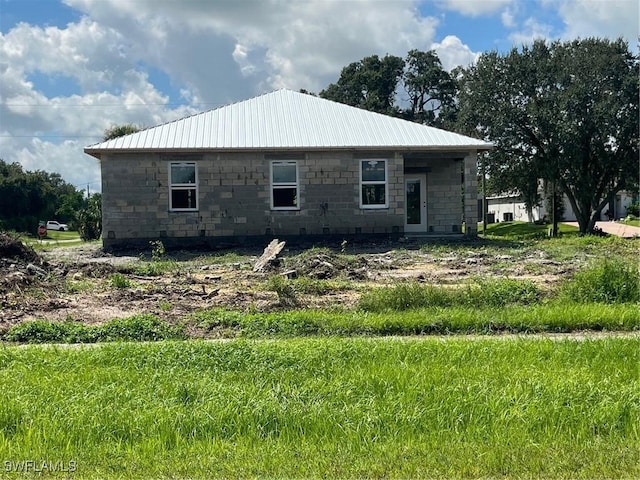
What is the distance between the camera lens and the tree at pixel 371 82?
54.0 meters

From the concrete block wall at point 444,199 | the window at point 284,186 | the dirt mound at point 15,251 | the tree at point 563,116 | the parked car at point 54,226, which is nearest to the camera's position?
the dirt mound at point 15,251

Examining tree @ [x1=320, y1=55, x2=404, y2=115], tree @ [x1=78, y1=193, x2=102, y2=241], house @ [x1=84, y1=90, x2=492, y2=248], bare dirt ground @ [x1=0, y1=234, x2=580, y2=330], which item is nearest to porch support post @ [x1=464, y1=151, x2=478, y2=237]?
house @ [x1=84, y1=90, x2=492, y2=248]

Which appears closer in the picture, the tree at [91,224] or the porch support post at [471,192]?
the porch support post at [471,192]

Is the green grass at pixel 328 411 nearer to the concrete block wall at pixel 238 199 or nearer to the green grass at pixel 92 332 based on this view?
the green grass at pixel 92 332

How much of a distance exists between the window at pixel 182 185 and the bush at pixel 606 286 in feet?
46.9

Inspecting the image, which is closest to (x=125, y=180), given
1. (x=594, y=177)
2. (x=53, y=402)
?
(x=53, y=402)

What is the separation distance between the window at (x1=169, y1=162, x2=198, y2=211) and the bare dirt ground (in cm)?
258

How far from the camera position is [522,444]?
408 cm

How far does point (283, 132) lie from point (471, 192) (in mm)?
7292

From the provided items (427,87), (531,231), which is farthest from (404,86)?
(531,231)

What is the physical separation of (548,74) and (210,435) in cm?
3002

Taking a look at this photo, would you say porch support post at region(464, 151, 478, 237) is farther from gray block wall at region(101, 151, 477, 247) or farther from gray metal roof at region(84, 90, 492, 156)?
gray block wall at region(101, 151, 477, 247)

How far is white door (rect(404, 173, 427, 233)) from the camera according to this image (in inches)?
919

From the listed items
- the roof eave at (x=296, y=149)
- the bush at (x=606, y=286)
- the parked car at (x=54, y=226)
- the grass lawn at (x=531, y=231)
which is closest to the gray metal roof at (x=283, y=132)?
the roof eave at (x=296, y=149)
